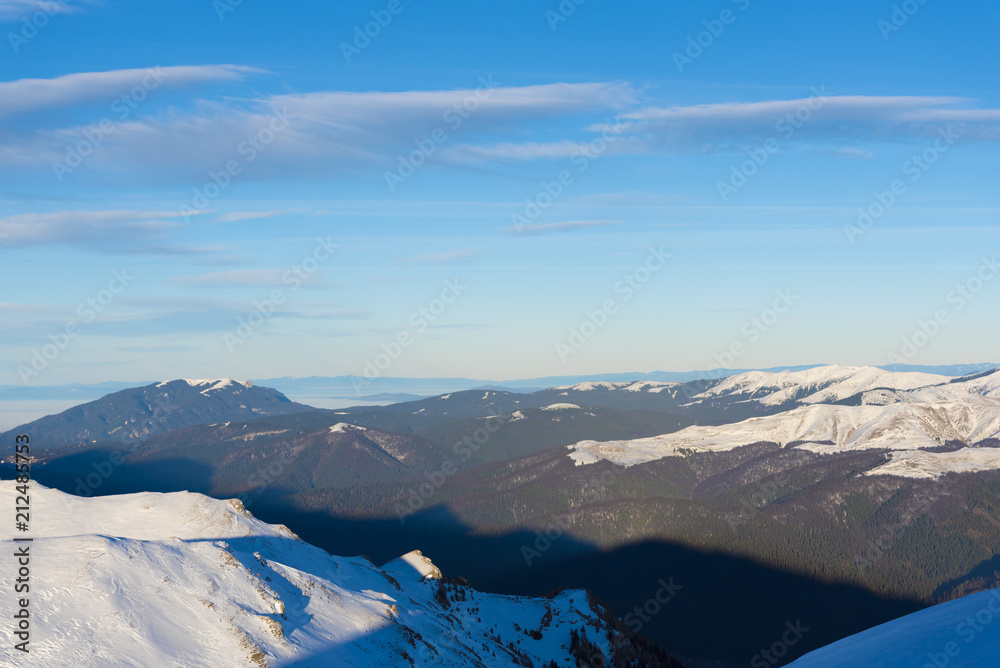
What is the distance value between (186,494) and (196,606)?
47132mm

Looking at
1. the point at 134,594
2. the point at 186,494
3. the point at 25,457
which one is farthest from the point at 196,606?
the point at 186,494

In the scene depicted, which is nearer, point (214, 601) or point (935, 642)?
point (935, 642)

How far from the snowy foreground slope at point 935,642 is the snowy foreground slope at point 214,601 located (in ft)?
191

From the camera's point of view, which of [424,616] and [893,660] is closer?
[893,660]

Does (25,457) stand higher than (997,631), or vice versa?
(25,457)

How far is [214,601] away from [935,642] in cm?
8096

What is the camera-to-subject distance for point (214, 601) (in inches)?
3553

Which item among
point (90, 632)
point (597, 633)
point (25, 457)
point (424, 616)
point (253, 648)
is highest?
point (25, 457)

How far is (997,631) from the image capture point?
2741 inches

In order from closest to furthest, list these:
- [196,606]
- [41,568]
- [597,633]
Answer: [41,568] → [196,606] → [597,633]

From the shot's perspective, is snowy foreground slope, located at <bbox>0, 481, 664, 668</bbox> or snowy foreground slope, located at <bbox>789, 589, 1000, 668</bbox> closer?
snowy foreground slope, located at <bbox>789, 589, 1000, 668</bbox>

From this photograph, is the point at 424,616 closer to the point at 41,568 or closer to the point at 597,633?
the point at 597,633

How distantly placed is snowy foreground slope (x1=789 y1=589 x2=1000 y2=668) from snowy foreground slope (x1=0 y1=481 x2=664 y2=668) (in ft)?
191

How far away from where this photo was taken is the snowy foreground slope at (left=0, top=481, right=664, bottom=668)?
7619cm
